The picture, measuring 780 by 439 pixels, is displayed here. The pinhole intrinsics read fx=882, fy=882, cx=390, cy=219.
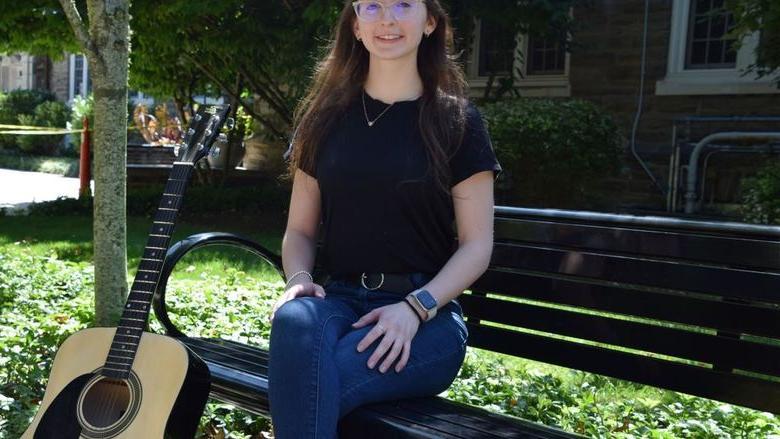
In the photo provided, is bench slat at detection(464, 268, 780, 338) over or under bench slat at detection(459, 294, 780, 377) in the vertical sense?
over

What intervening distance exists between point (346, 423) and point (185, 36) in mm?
9099

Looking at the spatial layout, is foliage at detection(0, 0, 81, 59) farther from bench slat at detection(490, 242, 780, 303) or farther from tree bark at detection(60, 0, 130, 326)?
bench slat at detection(490, 242, 780, 303)

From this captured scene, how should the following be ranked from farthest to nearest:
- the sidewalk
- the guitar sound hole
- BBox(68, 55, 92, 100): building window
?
BBox(68, 55, 92, 100): building window, the sidewalk, the guitar sound hole

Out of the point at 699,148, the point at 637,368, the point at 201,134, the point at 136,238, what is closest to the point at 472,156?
the point at 637,368

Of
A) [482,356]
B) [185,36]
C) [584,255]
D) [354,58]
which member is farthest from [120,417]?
[185,36]

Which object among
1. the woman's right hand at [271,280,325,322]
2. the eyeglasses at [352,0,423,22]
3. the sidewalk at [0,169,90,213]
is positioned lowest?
the sidewalk at [0,169,90,213]

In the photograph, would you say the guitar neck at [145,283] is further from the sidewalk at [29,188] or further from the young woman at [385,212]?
the sidewalk at [29,188]

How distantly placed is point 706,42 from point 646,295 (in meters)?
8.01

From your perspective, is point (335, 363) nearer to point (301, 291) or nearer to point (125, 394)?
point (301, 291)

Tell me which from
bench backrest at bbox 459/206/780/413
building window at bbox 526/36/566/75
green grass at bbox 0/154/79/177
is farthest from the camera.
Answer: green grass at bbox 0/154/79/177

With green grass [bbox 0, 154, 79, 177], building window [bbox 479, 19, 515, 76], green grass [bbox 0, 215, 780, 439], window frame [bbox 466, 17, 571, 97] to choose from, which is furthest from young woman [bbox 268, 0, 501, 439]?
green grass [bbox 0, 154, 79, 177]

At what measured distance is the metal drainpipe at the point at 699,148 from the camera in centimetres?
877

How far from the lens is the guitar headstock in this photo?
3168 millimetres

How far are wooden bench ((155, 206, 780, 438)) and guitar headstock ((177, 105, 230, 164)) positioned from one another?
338 mm
